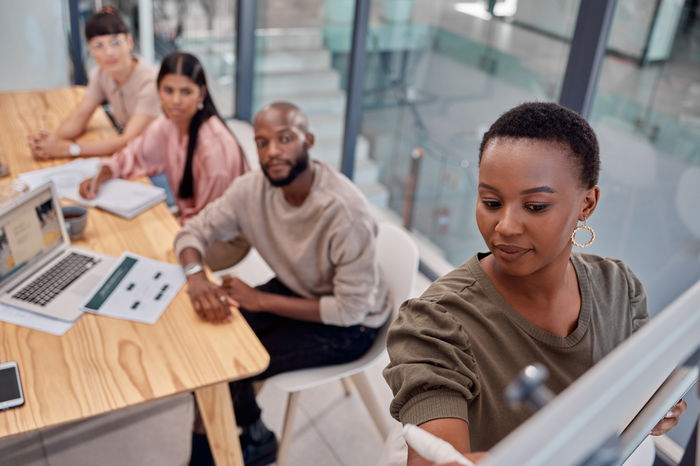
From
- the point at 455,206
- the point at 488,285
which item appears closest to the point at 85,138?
the point at 455,206

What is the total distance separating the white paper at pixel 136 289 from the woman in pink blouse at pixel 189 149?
0.55m

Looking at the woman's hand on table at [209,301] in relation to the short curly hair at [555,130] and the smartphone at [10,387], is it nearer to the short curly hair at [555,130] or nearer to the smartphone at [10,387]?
the smartphone at [10,387]

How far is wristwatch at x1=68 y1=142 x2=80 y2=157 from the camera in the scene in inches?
109

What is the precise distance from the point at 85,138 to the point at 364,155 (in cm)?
163

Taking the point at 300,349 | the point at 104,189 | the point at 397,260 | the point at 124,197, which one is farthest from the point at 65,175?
the point at 397,260

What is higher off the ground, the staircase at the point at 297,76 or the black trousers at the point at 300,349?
the staircase at the point at 297,76

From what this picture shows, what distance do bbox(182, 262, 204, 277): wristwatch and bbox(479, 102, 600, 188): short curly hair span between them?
1110mm

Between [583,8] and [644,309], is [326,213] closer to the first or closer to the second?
[644,309]

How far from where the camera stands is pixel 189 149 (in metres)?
2.54

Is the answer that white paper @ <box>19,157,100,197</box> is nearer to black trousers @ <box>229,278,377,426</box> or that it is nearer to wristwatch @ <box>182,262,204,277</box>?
wristwatch @ <box>182,262,204,277</box>

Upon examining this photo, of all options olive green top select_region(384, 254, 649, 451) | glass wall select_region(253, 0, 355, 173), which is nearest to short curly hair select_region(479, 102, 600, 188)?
olive green top select_region(384, 254, 649, 451)

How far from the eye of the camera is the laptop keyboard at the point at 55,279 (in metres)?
1.81

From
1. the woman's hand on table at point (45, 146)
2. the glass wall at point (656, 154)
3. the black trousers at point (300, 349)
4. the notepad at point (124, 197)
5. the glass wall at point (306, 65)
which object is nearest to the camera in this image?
the black trousers at point (300, 349)

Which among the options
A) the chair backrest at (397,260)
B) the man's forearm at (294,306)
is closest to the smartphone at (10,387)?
the man's forearm at (294,306)
